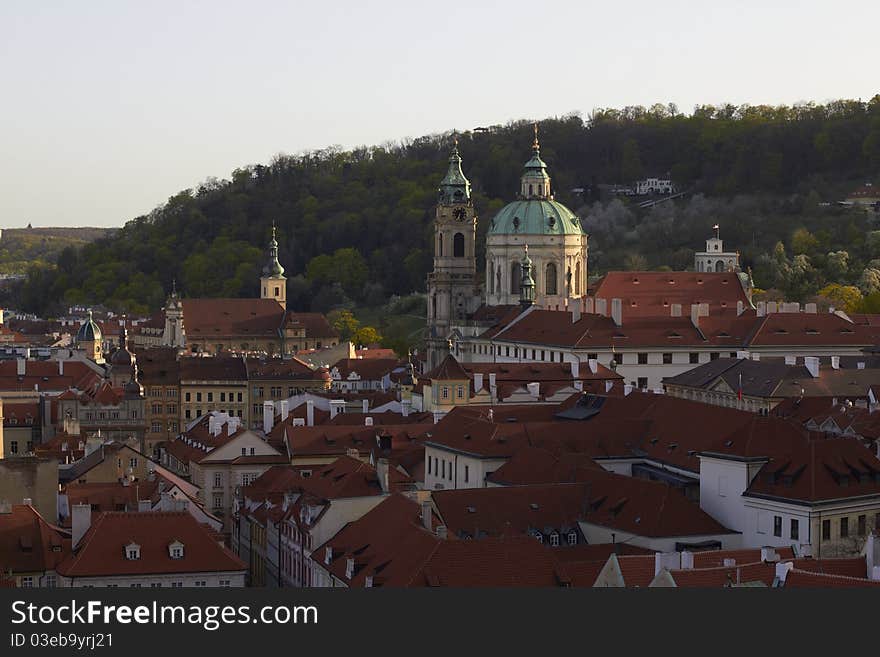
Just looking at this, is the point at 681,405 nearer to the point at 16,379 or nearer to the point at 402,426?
the point at 402,426

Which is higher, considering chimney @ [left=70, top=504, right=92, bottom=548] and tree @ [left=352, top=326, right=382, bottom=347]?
chimney @ [left=70, top=504, right=92, bottom=548]

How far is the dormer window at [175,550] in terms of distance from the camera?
50.9 m

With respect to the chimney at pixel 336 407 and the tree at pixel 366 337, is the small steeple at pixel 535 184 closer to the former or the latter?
the tree at pixel 366 337

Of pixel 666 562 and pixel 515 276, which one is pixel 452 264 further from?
pixel 666 562

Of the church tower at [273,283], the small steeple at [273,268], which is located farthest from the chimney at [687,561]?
the small steeple at [273,268]

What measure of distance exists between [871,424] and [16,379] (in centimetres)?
6015

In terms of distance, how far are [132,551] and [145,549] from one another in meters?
0.34

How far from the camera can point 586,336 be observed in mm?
106438

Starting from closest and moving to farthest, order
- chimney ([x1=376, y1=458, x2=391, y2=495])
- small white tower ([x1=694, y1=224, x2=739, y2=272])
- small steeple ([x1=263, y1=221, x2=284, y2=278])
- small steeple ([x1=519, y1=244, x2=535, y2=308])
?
chimney ([x1=376, y1=458, x2=391, y2=495]), small steeple ([x1=519, y1=244, x2=535, y2=308]), small white tower ([x1=694, y1=224, x2=739, y2=272]), small steeple ([x1=263, y1=221, x2=284, y2=278])

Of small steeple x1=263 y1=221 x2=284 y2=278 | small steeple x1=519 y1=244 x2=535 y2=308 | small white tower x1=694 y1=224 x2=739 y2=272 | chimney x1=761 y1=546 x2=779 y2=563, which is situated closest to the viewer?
chimney x1=761 y1=546 x2=779 y2=563

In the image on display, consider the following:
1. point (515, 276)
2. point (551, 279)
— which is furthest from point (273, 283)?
point (551, 279)

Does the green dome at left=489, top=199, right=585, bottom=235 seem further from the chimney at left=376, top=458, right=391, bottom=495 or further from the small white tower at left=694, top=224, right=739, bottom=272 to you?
the chimney at left=376, top=458, right=391, bottom=495

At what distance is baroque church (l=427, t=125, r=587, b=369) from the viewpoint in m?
130

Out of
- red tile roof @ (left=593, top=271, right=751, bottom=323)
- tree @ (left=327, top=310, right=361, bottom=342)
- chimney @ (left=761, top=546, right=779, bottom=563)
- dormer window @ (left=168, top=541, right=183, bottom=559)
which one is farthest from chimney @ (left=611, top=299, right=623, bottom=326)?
dormer window @ (left=168, top=541, right=183, bottom=559)
